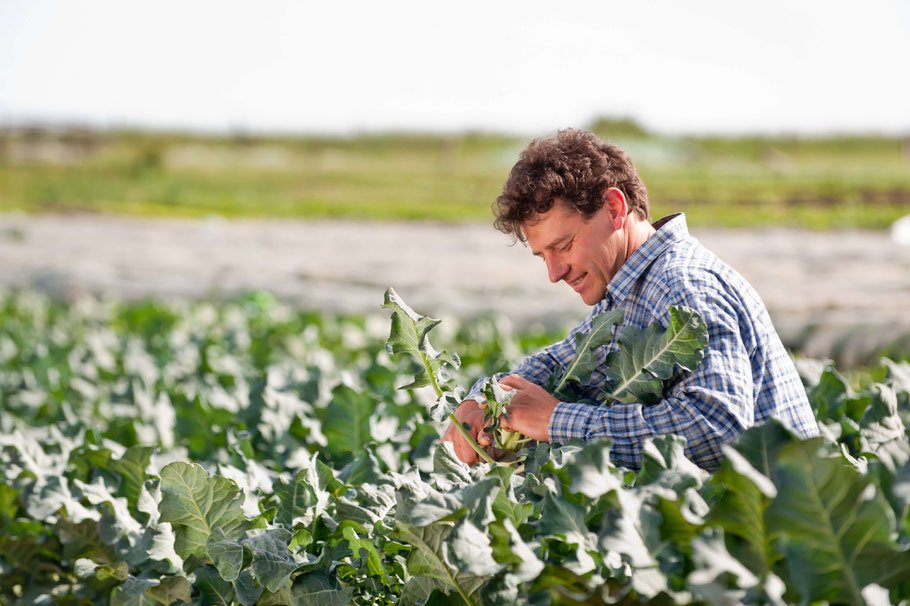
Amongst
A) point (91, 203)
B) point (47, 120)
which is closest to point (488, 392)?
point (91, 203)

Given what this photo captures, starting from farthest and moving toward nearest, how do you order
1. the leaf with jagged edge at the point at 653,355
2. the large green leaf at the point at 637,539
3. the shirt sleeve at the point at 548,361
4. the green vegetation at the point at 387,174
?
the green vegetation at the point at 387,174
the shirt sleeve at the point at 548,361
the leaf with jagged edge at the point at 653,355
the large green leaf at the point at 637,539

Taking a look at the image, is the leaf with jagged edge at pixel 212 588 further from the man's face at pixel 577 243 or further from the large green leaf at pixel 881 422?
the large green leaf at pixel 881 422

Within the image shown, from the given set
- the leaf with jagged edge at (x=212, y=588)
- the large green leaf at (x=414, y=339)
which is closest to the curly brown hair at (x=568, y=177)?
the large green leaf at (x=414, y=339)

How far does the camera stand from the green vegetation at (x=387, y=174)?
2342 cm

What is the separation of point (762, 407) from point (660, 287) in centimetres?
35

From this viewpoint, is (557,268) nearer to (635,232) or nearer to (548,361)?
(635,232)

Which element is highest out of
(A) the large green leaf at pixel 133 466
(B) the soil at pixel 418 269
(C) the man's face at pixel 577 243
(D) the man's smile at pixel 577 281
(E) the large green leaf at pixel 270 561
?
(C) the man's face at pixel 577 243

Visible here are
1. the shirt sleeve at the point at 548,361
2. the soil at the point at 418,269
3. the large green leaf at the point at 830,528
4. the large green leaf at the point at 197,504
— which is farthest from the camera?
the soil at the point at 418,269

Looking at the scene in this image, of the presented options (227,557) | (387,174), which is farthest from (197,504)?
(387,174)

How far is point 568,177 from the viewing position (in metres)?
2.13

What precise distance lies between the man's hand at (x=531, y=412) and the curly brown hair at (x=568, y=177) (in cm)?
44

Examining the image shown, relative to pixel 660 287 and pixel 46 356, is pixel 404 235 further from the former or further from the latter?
pixel 660 287

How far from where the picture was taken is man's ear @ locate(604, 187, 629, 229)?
7.16ft

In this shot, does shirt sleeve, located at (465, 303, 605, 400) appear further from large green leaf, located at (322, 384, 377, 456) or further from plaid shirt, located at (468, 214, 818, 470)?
large green leaf, located at (322, 384, 377, 456)
